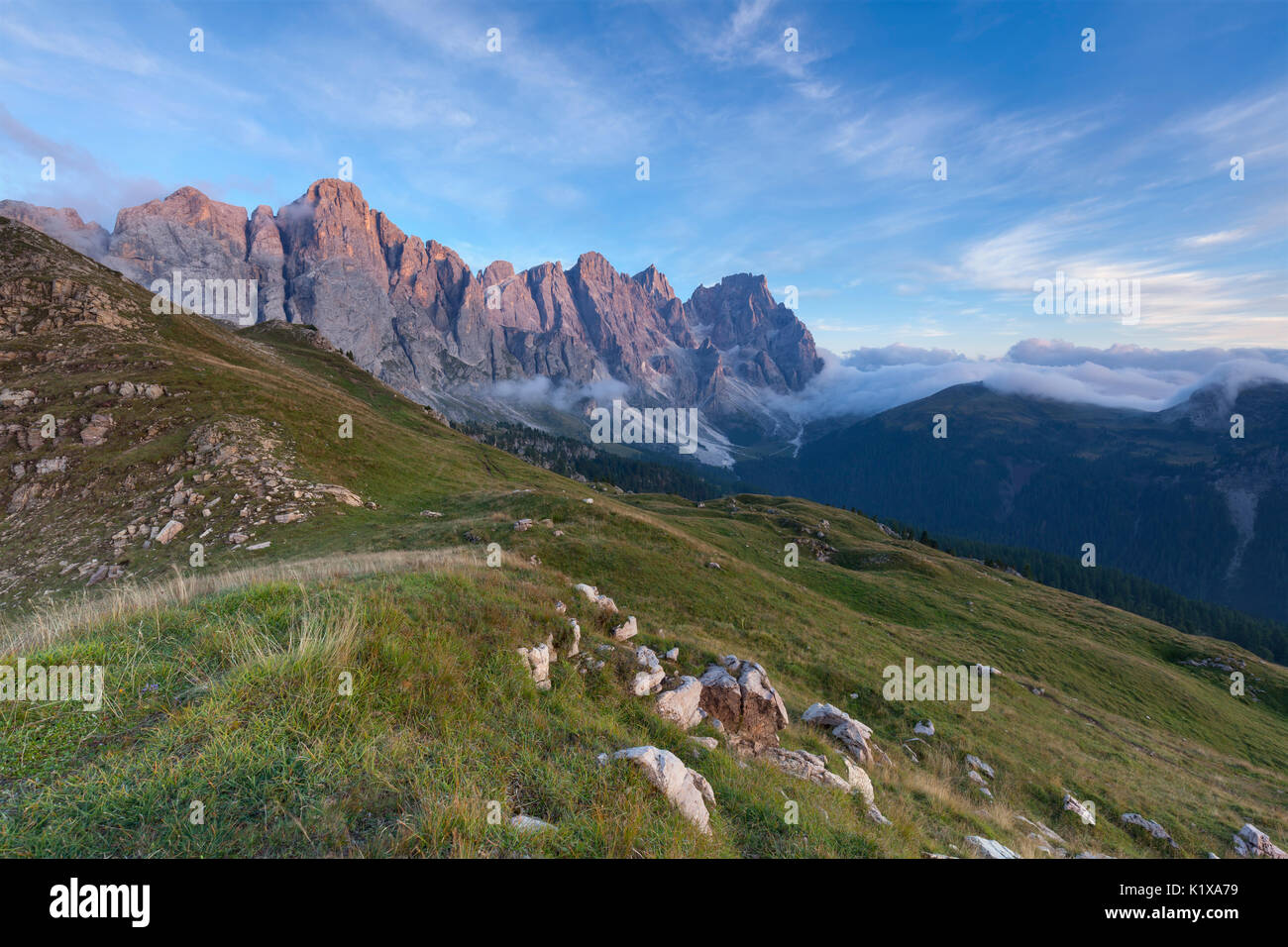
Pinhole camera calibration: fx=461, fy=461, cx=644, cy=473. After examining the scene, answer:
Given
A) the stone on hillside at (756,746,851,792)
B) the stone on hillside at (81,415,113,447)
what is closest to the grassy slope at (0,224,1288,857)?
the stone on hillside at (756,746,851,792)

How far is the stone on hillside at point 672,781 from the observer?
5145 millimetres

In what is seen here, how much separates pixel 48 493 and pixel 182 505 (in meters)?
8.61

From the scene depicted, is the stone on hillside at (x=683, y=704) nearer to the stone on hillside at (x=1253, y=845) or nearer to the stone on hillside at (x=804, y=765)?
the stone on hillside at (x=804, y=765)

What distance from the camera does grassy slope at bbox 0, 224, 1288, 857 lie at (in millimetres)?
3951

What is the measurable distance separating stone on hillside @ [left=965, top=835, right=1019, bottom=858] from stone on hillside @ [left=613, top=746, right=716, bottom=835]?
5.48 meters

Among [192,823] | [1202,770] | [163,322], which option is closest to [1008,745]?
[1202,770]

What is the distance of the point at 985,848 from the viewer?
7895 millimetres

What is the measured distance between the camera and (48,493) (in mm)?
27703

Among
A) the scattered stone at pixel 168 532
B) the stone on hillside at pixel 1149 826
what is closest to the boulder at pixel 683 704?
the stone on hillside at pixel 1149 826

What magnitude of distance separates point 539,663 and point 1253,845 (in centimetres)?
2289

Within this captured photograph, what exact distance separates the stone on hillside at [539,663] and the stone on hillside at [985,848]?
24.8ft

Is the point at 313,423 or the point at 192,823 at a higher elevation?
the point at 313,423
